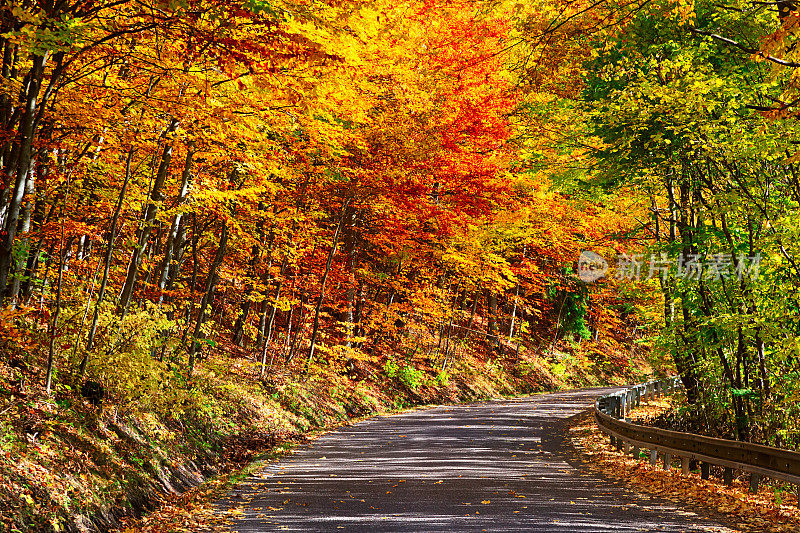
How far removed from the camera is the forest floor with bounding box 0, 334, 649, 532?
8.30 m

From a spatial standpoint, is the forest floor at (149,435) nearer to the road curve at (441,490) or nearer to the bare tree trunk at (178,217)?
the road curve at (441,490)

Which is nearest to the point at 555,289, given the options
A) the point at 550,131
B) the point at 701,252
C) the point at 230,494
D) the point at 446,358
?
the point at 446,358

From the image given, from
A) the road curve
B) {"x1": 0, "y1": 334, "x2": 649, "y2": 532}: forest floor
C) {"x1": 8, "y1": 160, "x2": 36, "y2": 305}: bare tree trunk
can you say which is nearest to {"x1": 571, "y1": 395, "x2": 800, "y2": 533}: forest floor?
the road curve

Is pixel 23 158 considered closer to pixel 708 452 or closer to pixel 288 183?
pixel 708 452

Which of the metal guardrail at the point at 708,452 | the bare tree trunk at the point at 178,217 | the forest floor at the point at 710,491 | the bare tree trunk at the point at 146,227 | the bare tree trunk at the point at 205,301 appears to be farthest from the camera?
the bare tree trunk at the point at 205,301

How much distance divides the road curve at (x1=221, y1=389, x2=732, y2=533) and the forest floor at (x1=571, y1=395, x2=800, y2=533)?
1.62 ft

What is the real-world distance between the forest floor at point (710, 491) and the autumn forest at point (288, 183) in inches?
70.7

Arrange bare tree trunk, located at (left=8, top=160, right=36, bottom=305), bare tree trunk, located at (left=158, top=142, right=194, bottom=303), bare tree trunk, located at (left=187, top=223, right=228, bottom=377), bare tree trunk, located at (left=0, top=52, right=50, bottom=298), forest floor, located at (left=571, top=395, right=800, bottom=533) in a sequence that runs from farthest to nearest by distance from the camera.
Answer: bare tree trunk, located at (left=187, top=223, right=228, bottom=377) → bare tree trunk, located at (left=158, top=142, right=194, bottom=303) → bare tree trunk, located at (left=8, top=160, right=36, bottom=305) → forest floor, located at (left=571, top=395, right=800, bottom=533) → bare tree trunk, located at (left=0, top=52, right=50, bottom=298)

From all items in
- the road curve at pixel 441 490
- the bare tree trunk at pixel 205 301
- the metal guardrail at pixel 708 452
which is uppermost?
the bare tree trunk at pixel 205 301

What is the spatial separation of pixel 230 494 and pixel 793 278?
9824 mm

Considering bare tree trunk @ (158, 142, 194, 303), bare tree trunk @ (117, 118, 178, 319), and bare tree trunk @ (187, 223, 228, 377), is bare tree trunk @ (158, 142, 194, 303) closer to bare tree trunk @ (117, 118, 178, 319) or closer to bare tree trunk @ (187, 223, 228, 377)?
bare tree trunk @ (117, 118, 178, 319)

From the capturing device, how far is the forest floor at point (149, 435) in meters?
8.30

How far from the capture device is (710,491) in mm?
11469

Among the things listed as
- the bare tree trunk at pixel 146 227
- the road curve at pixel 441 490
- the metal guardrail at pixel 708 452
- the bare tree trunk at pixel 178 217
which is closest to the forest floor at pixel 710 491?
the metal guardrail at pixel 708 452
